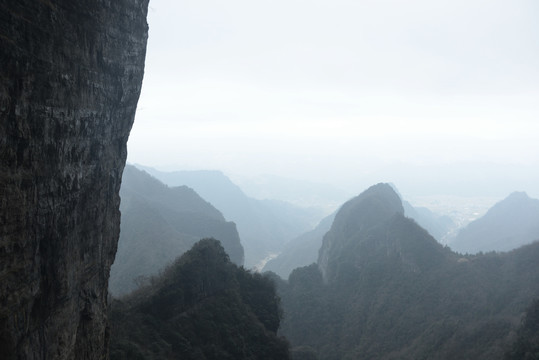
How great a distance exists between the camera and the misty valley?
23.0 metres

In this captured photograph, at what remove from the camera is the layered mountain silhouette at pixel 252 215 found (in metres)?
110

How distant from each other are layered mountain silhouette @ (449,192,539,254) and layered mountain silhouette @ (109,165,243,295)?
73.0m

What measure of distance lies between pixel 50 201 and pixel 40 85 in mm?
2555

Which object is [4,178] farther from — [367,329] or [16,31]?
[367,329]

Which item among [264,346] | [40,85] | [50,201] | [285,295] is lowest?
[285,295]

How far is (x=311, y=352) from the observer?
108 feet

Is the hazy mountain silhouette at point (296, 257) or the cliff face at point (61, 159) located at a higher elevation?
the cliff face at point (61, 159)

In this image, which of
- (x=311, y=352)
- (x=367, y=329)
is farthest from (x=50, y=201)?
(x=367, y=329)

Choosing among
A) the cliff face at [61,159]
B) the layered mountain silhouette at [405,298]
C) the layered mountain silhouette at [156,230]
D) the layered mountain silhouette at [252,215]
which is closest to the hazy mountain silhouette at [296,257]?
the layered mountain silhouette at [252,215]

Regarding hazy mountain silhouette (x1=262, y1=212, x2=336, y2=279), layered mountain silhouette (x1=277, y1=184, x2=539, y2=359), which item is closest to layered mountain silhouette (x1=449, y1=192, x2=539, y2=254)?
hazy mountain silhouette (x1=262, y1=212, x2=336, y2=279)

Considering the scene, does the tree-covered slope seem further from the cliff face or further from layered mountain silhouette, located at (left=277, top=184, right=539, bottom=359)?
layered mountain silhouette, located at (left=277, top=184, right=539, bottom=359)

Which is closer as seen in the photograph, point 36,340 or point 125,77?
point 36,340

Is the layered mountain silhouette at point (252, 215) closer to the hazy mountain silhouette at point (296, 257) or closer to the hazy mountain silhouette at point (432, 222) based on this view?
the hazy mountain silhouette at point (296, 257)

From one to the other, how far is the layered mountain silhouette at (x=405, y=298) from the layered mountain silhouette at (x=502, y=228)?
189ft
